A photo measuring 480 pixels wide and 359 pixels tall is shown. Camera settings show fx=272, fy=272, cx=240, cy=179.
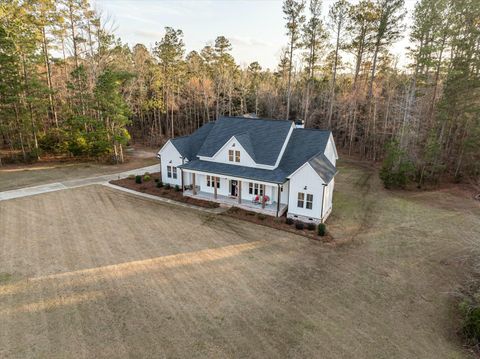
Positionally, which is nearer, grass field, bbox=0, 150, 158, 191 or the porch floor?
the porch floor

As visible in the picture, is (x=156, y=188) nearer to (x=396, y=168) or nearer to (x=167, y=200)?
(x=167, y=200)

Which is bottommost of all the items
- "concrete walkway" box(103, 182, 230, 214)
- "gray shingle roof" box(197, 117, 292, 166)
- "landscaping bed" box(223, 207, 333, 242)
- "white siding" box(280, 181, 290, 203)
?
"landscaping bed" box(223, 207, 333, 242)

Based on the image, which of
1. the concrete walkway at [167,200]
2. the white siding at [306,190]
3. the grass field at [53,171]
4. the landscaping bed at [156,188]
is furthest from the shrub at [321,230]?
the grass field at [53,171]

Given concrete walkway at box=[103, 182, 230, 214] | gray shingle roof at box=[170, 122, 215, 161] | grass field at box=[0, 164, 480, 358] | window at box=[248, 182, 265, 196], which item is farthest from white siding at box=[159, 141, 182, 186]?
window at box=[248, 182, 265, 196]

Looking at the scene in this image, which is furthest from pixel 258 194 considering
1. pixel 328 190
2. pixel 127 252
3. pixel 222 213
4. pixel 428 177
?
pixel 428 177

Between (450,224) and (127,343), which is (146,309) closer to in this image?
(127,343)

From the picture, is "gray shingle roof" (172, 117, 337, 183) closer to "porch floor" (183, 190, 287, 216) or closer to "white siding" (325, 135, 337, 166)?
"white siding" (325, 135, 337, 166)
